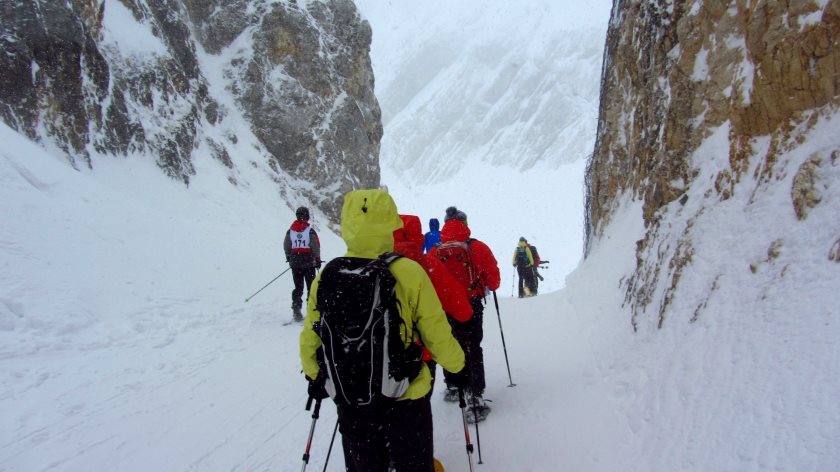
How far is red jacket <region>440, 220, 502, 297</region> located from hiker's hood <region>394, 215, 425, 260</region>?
1010 millimetres

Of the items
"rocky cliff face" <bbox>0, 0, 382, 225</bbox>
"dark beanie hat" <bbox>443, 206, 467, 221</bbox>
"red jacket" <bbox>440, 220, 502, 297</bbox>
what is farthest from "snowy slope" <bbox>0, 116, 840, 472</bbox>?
"rocky cliff face" <bbox>0, 0, 382, 225</bbox>

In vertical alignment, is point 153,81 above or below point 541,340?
above

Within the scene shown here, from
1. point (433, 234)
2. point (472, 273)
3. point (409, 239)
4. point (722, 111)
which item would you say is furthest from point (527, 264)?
point (409, 239)

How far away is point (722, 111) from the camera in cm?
573

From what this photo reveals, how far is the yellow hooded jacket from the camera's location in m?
2.90

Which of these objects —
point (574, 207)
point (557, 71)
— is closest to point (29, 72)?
point (574, 207)

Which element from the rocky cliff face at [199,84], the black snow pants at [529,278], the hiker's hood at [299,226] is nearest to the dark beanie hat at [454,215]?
the hiker's hood at [299,226]

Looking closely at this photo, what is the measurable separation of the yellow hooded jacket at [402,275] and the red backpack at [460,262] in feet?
6.18

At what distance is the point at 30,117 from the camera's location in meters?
13.3

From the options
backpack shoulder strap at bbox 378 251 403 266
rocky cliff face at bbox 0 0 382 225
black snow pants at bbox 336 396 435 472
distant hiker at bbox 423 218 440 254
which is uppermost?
rocky cliff face at bbox 0 0 382 225

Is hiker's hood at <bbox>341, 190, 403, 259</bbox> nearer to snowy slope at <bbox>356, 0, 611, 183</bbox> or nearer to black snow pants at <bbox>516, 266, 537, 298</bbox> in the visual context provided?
black snow pants at <bbox>516, 266, 537, 298</bbox>

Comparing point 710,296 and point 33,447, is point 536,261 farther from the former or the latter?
point 33,447

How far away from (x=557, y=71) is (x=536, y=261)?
220ft

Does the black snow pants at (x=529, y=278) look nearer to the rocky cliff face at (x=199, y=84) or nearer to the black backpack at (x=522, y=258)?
the black backpack at (x=522, y=258)
